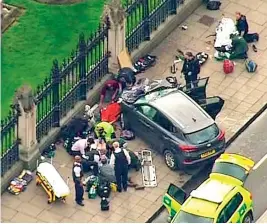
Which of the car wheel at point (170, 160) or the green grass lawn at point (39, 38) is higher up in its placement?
the green grass lawn at point (39, 38)

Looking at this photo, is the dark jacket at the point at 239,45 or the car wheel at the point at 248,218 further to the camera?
the dark jacket at the point at 239,45

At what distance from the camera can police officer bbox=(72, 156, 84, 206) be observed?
1949 inches

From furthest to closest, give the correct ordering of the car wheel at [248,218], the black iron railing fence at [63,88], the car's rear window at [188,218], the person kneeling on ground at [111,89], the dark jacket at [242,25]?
the dark jacket at [242,25] < the person kneeling on ground at [111,89] < the black iron railing fence at [63,88] < the car wheel at [248,218] < the car's rear window at [188,218]

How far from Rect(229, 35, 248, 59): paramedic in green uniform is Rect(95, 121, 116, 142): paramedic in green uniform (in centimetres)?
660

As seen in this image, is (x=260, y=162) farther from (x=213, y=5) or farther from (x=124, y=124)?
(x=213, y=5)

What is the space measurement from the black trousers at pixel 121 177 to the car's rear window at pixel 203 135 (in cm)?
224

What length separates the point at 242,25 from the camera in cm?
5700

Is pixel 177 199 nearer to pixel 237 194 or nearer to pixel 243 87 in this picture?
pixel 237 194

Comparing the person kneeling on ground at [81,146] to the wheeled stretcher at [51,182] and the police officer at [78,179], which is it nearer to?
the wheeled stretcher at [51,182]

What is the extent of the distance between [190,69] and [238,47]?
261cm

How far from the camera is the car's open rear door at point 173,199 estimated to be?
48.7 meters

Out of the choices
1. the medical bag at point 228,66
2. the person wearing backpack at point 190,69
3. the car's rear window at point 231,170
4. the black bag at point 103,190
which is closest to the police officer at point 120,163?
the black bag at point 103,190

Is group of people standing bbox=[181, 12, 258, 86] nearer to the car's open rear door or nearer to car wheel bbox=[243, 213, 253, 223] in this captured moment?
the car's open rear door

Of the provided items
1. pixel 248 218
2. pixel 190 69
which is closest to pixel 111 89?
pixel 190 69
